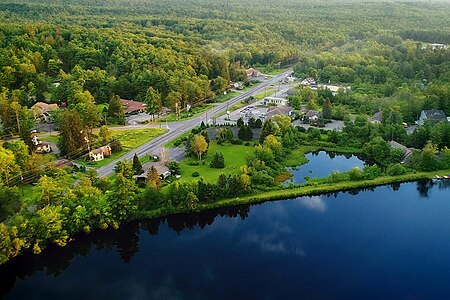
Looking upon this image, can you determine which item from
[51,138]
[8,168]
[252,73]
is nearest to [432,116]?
[252,73]

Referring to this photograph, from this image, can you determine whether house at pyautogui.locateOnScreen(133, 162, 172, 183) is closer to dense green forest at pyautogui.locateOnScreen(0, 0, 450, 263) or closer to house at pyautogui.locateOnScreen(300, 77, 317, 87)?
dense green forest at pyautogui.locateOnScreen(0, 0, 450, 263)

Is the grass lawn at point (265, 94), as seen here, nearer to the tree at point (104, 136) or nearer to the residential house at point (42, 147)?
the tree at point (104, 136)

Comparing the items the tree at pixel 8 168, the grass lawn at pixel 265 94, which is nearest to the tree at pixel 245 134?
the grass lawn at pixel 265 94

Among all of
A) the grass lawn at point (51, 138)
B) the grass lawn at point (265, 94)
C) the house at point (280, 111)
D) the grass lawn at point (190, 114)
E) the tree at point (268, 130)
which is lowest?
the grass lawn at point (190, 114)

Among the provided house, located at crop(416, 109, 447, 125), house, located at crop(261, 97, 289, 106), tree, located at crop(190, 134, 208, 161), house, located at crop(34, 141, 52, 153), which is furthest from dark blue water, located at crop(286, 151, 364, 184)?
house, located at crop(34, 141, 52, 153)

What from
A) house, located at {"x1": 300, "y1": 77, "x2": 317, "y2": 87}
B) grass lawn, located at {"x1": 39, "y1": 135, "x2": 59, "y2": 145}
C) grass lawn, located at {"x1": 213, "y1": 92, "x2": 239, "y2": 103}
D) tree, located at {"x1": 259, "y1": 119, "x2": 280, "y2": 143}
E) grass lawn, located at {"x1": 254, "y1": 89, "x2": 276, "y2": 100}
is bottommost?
grass lawn, located at {"x1": 39, "y1": 135, "x2": 59, "y2": 145}

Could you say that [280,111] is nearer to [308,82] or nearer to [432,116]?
[432,116]

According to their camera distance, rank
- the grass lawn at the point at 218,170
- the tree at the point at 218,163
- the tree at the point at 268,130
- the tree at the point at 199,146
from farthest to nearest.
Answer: the tree at the point at 268,130, the tree at the point at 199,146, the tree at the point at 218,163, the grass lawn at the point at 218,170
